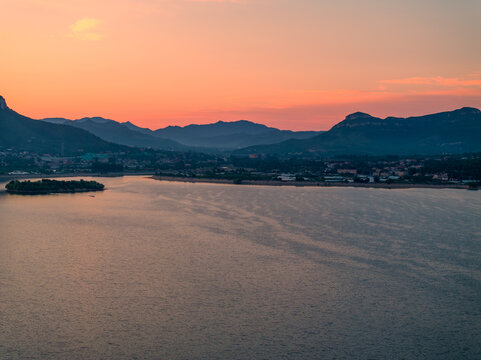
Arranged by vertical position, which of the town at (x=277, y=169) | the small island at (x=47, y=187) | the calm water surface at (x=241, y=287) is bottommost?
the calm water surface at (x=241, y=287)

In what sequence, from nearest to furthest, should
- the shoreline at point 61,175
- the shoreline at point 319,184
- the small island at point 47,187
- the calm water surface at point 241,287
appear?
the calm water surface at point 241,287, the small island at point 47,187, the shoreline at point 319,184, the shoreline at point 61,175

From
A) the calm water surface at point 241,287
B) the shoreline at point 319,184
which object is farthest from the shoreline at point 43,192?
the shoreline at point 319,184

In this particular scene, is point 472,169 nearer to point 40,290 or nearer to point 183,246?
point 183,246

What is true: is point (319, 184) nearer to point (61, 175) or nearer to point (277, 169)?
point (277, 169)

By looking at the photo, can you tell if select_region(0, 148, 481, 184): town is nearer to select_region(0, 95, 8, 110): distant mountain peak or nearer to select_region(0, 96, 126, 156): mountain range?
select_region(0, 96, 126, 156): mountain range

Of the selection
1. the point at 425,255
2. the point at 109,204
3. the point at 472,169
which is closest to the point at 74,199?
the point at 109,204

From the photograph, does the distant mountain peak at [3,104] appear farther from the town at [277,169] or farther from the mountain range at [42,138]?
the town at [277,169]

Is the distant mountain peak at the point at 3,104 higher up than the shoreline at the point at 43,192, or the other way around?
the distant mountain peak at the point at 3,104

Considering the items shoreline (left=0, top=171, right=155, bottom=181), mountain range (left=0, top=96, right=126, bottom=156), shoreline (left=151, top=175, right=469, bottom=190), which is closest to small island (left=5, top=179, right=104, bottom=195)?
shoreline (left=151, top=175, right=469, bottom=190)
